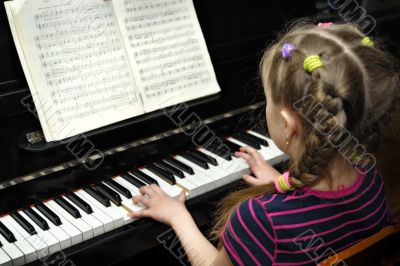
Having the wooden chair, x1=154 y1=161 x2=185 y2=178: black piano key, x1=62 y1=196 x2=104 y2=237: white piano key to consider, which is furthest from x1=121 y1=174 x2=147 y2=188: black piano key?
the wooden chair

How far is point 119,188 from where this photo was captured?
1.58 metres

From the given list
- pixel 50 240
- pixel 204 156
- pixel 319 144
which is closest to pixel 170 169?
pixel 204 156

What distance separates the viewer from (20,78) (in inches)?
59.0

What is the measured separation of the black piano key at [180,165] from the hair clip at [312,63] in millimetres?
713

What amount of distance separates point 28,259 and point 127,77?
0.62 m

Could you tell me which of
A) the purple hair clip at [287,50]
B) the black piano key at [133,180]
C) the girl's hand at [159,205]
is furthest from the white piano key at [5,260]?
the purple hair clip at [287,50]

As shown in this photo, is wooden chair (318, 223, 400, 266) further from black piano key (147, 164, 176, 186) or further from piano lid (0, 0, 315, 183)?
piano lid (0, 0, 315, 183)

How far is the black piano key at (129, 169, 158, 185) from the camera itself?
1.62m

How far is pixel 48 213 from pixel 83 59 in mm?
469

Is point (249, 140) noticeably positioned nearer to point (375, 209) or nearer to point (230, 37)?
point (230, 37)

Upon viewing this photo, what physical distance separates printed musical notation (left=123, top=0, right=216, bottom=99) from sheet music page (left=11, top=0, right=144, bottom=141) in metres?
0.05

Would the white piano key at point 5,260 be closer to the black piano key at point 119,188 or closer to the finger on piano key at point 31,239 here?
the finger on piano key at point 31,239

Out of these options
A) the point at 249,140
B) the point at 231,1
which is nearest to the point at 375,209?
the point at 249,140

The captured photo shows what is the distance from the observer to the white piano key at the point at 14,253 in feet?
4.18
